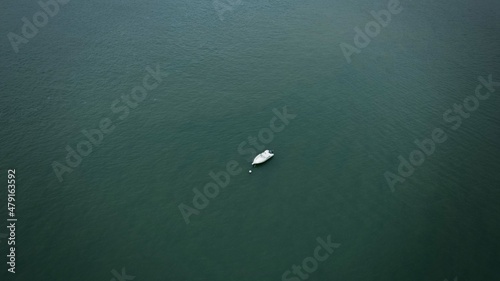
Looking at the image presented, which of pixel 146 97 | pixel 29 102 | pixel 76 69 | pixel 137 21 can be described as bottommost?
pixel 146 97

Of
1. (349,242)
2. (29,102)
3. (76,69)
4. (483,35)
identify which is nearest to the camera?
(349,242)

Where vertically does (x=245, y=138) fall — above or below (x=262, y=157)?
above

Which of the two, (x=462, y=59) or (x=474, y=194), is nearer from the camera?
(x=474, y=194)

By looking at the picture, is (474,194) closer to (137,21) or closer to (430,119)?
(430,119)

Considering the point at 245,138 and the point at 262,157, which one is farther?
the point at 245,138

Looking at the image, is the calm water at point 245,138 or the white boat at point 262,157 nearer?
the calm water at point 245,138

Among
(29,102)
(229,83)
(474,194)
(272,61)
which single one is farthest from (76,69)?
(474,194)

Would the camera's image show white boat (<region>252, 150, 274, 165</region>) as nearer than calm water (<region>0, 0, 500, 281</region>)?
No

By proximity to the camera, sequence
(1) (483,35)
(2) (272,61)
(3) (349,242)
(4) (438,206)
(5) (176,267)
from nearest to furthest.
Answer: (5) (176,267) → (3) (349,242) → (4) (438,206) → (2) (272,61) → (1) (483,35)
